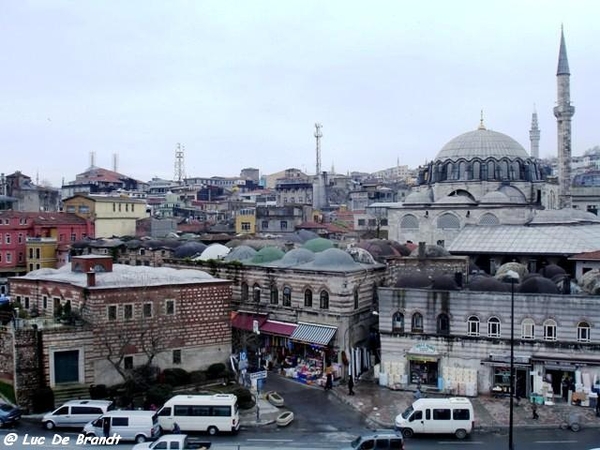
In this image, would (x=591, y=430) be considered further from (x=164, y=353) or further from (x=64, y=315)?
(x=64, y=315)

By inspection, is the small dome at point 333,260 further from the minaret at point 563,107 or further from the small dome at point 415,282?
the minaret at point 563,107

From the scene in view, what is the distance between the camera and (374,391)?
92.4ft

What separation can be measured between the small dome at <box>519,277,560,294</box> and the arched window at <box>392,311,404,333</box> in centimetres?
500

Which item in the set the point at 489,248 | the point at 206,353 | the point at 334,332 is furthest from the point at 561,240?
the point at 206,353

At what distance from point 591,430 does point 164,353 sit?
16.6 metres

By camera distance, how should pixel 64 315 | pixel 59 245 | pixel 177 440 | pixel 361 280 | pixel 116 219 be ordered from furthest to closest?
1. pixel 116 219
2. pixel 59 245
3. pixel 361 280
4. pixel 64 315
5. pixel 177 440

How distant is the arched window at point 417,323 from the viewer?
28.3 metres

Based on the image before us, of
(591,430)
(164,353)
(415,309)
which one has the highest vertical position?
(415,309)

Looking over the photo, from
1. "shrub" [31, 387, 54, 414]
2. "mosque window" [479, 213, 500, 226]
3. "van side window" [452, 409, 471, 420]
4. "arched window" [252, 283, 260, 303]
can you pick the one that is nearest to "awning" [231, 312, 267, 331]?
"arched window" [252, 283, 260, 303]

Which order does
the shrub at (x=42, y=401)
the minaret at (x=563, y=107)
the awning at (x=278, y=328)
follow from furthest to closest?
the minaret at (x=563, y=107) < the awning at (x=278, y=328) < the shrub at (x=42, y=401)

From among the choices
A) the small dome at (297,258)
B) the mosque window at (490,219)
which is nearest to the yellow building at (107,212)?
the small dome at (297,258)

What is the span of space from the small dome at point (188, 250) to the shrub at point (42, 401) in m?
18.9

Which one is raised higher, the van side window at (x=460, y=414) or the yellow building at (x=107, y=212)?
the yellow building at (x=107, y=212)

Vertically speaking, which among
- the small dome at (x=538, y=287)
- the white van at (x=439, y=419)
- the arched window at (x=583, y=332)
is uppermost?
the small dome at (x=538, y=287)
